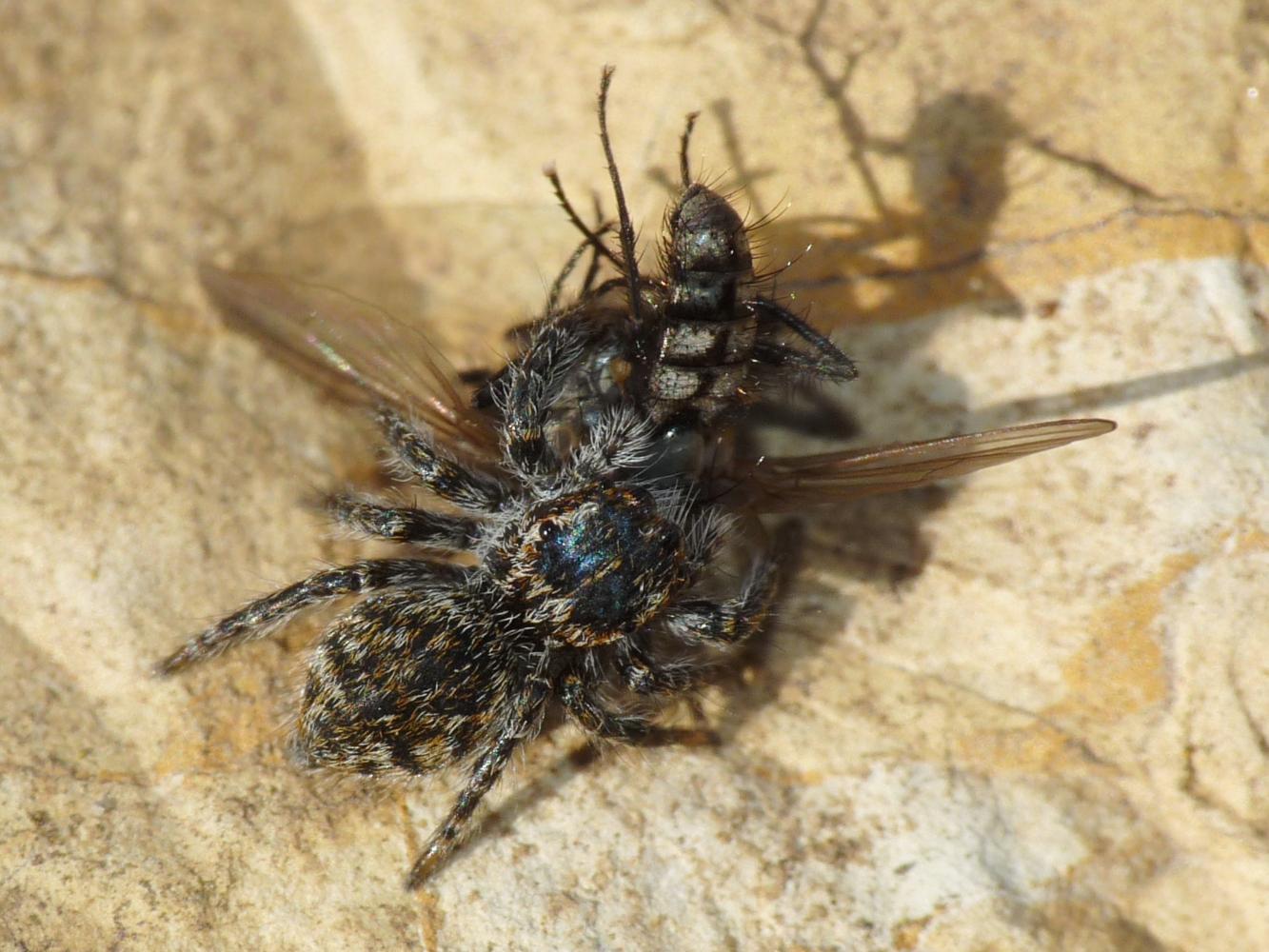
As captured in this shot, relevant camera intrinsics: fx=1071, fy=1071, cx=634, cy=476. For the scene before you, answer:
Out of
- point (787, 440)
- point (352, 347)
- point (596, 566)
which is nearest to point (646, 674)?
point (596, 566)

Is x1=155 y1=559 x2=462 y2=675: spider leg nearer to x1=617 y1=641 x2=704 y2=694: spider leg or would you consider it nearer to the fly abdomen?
x1=617 y1=641 x2=704 y2=694: spider leg

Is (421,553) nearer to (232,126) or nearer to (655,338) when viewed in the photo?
(655,338)

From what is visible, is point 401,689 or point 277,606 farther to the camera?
point 277,606

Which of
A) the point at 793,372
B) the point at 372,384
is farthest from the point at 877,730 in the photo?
the point at 372,384

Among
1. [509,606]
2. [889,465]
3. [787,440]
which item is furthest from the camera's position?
[787,440]

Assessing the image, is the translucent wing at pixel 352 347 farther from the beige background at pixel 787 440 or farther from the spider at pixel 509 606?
the beige background at pixel 787 440

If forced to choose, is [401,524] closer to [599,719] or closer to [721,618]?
[599,719]
